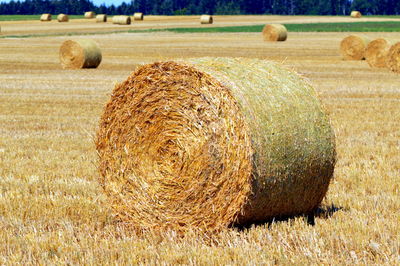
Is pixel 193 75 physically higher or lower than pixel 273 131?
higher

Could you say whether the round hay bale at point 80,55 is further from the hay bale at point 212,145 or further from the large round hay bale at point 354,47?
the hay bale at point 212,145

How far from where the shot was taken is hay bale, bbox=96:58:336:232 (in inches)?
263

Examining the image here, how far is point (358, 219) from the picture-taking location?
7223mm

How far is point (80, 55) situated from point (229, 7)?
122021 mm

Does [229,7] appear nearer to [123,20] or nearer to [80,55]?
[123,20]

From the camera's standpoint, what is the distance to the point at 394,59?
1063 inches

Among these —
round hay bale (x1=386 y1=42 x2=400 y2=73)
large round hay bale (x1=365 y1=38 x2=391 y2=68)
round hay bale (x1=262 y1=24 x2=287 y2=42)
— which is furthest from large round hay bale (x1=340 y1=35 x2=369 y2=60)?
round hay bale (x1=262 y1=24 x2=287 y2=42)

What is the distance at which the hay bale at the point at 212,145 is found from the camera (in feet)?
21.9

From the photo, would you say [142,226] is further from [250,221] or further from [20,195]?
[20,195]

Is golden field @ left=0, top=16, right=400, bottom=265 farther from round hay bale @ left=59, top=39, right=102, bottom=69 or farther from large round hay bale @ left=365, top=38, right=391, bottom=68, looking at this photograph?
large round hay bale @ left=365, top=38, right=391, bottom=68

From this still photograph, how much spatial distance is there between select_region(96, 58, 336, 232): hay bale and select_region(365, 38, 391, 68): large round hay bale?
909 inches

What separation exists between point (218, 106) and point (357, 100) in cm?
1269

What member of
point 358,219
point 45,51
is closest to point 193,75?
point 358,219

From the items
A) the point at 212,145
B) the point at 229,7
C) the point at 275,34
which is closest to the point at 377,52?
the point at 275,34
